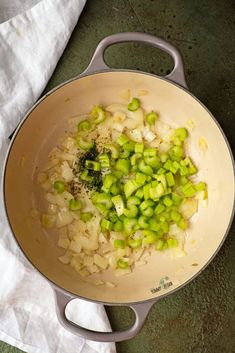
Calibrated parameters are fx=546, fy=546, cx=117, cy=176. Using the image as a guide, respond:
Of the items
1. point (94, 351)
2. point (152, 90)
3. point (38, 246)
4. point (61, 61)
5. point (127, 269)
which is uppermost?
point (61, 61)

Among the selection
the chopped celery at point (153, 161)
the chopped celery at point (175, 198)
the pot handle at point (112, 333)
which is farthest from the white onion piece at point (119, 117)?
the pot handle at point (112, 333)

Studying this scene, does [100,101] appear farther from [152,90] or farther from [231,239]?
[231,239]

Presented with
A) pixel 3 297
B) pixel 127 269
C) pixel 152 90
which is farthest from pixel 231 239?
pixel 3 297

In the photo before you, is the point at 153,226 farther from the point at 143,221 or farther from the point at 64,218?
the point at 64,218

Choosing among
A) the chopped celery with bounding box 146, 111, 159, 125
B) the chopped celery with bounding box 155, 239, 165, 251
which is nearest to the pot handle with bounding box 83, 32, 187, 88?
the chopped celery with bounding box 146, 111, 159, 125

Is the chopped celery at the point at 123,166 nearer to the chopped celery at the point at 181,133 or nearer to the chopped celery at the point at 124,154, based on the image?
the chopped celery at the point at 124,154

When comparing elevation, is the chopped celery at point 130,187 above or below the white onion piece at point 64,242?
above

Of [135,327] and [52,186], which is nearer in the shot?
[135,327]
